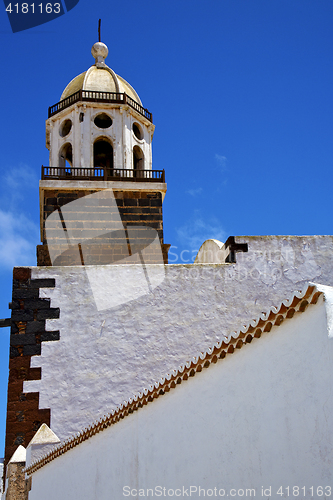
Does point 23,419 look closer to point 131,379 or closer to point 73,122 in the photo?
point 131,379

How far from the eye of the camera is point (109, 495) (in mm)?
6023

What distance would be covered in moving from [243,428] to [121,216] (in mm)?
9357

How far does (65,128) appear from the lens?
1529 centimetres

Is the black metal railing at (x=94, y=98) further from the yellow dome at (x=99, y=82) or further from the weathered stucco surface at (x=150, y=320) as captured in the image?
the weathered stucco surface at (x=150, y=320)

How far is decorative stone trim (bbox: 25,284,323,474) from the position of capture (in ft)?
13.0

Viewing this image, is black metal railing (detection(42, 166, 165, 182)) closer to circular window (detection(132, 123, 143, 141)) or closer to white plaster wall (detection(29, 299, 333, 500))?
circular window (detection(132, 123, 143, 141))

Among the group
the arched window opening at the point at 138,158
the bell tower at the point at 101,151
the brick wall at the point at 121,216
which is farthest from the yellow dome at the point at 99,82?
the brick wall at the point at 121,216

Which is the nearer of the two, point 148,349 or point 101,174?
point 148,349

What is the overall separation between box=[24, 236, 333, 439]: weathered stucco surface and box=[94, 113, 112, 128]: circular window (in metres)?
6.97

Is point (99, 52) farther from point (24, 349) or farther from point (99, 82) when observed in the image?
point (24, 349)

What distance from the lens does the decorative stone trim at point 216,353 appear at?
3977mm

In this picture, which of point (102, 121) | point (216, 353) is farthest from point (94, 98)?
point (216, 353)

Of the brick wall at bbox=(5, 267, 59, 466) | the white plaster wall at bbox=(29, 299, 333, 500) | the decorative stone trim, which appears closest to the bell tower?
the brick wall at bbox=(5, 267, 59, 466)

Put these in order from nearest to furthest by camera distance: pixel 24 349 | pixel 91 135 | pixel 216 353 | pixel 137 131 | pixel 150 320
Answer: pixel 216 353
pixel 24 349
pixel 150 320
pixel 91 135
pixel 137 131
